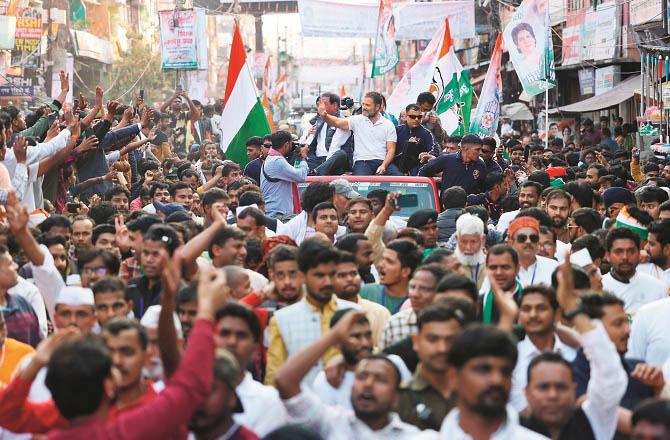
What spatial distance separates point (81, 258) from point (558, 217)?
460 centimetres

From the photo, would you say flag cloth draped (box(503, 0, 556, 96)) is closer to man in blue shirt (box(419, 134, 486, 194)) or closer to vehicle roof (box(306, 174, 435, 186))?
man in blue shirt (box(419, 134, 486, 194))

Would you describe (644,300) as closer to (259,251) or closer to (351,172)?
(259,251)

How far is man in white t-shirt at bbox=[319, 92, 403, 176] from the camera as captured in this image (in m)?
14.1

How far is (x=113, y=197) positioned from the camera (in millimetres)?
12656

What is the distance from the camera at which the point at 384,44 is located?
2895cm

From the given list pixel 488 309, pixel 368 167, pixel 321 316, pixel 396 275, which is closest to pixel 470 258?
pixel 396 275

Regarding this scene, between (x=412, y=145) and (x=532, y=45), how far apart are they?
913 cm

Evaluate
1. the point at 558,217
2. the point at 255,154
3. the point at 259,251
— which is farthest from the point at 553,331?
the point at 255,154

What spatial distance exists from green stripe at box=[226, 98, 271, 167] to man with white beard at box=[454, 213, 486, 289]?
7.43 m

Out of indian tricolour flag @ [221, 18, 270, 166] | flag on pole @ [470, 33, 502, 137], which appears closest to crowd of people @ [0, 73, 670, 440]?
indian tricolour flag @ [221, 18, 270, 166]

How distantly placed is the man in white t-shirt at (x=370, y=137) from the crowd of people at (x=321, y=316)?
997mm

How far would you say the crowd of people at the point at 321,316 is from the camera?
5.06m

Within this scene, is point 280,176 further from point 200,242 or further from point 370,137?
point 200,242

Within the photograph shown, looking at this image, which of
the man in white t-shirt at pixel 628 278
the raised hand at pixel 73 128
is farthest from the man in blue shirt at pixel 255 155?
the man in white t-shirt at pixel 628 278
